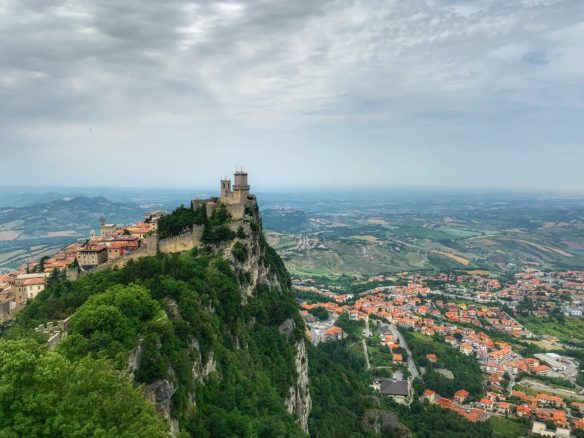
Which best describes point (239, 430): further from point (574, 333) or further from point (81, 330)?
point (574, 333)

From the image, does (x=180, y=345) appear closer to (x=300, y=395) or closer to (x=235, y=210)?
(x=300, y=395)

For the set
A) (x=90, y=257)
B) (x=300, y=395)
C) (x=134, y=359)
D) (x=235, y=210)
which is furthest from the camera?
(x=235, y=210)

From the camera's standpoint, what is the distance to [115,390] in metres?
14.9

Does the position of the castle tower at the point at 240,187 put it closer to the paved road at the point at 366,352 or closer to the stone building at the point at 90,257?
the stone building at the point at 90,257

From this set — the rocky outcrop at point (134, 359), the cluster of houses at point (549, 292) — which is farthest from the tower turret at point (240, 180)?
the cluster of houses at point (549, 292)

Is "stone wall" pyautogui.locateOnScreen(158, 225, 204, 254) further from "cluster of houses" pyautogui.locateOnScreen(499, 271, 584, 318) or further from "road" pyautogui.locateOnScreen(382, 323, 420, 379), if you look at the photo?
"cluster of houses" pyautogui.locateOnScreen(499, 271, 584, 318)

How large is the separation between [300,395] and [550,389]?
53597 mm

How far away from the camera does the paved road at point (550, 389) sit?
74375mm

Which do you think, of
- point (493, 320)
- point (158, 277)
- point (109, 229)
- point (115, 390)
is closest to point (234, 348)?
point (158, 277)

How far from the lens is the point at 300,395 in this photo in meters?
46.3

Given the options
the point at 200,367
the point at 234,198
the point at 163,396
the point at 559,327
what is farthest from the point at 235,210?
the point at 559,327

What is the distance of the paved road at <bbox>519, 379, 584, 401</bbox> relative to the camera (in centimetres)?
7438

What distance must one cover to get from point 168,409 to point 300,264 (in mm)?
164307

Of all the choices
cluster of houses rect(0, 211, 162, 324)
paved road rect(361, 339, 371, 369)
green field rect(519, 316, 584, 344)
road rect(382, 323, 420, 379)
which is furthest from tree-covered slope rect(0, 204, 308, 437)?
green field rect(519, 316, 584, 344)
